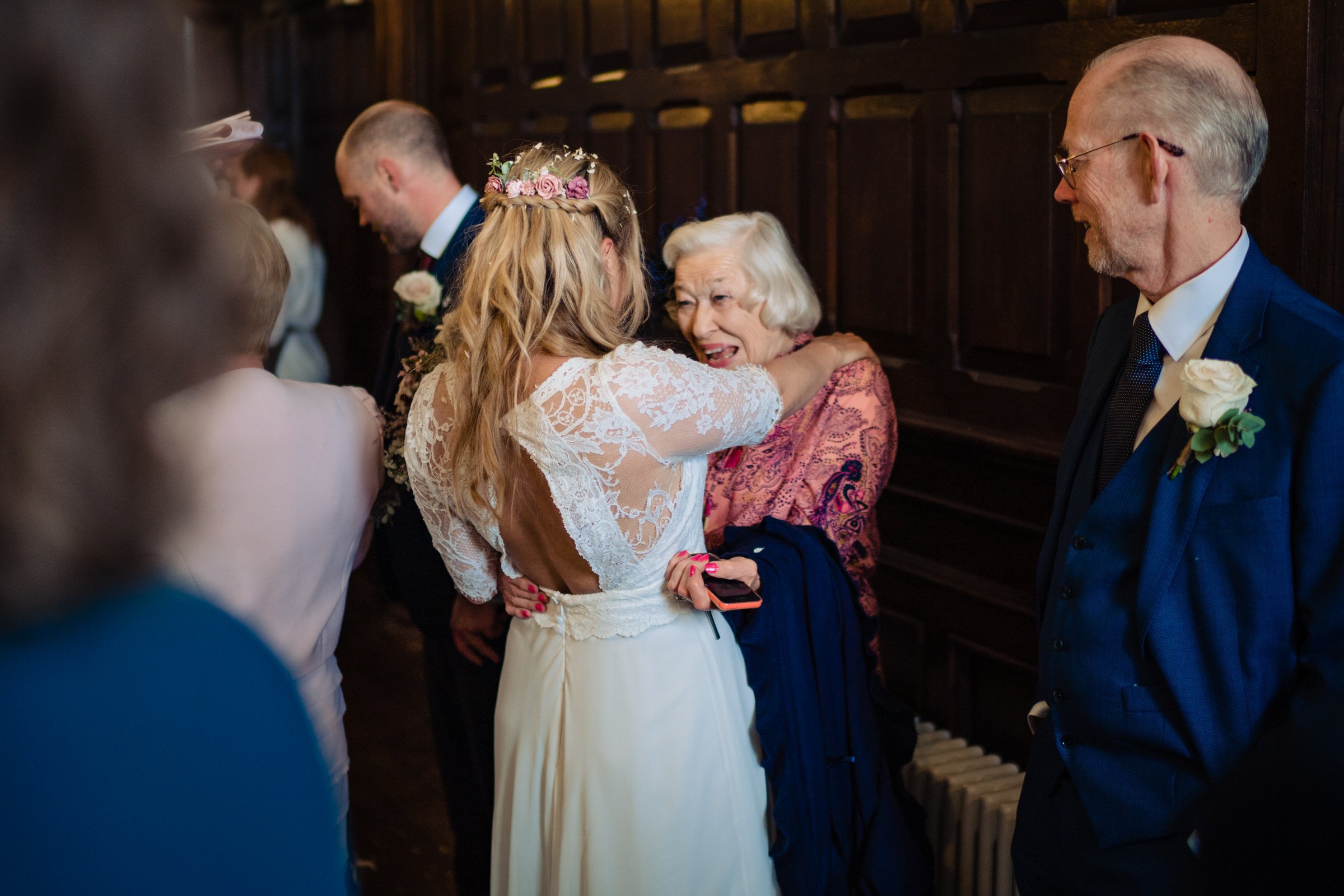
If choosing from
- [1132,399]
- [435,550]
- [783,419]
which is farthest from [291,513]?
[1132,399]

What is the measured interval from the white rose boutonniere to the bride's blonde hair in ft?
3.25

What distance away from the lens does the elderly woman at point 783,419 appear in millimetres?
2527

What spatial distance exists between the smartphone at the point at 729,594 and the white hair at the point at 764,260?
85 centimetres

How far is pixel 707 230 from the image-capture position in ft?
9.34

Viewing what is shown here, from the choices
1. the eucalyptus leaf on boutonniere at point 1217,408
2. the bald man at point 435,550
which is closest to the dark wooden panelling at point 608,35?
the bald man at point 435,550

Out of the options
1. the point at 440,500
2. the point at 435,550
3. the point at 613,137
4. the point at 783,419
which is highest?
the point at 613,137

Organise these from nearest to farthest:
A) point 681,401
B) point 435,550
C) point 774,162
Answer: point 681,401, point 435,550, point 774,162

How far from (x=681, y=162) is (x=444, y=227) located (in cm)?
100

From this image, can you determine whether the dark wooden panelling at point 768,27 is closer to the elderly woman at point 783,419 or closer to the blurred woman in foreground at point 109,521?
the elderly woman at point 783,419

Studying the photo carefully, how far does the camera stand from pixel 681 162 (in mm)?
4102

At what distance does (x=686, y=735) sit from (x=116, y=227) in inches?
72.6

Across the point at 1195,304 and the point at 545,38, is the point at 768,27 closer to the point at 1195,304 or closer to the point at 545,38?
the point at 545,38

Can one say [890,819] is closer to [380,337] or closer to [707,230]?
[707,230]

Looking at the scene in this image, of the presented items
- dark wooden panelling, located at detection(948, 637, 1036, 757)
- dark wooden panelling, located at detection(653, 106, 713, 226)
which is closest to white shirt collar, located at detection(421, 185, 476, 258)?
dark wooden panelling, located at detection(653, 106, 713, 226)
